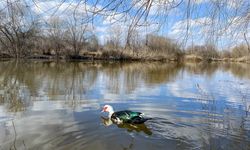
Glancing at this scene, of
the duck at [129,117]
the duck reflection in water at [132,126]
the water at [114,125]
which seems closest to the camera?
the water at [114,125]

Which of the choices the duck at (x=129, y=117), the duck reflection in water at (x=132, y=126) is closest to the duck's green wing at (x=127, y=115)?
the duck at (x=129, y=117)

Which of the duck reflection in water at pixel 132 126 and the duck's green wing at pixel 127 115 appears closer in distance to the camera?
the duck reflection in water at pixel 132 126

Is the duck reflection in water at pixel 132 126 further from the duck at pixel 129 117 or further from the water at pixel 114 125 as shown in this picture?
the duck at pixel 129 117

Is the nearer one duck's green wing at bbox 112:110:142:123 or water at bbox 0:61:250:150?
water at bbox 0:61:250:150

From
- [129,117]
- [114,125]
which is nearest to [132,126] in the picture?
[129,117]

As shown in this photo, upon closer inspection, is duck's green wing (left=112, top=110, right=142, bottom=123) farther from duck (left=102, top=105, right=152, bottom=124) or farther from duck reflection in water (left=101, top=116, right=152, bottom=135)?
duck reflection in water (left=101, top=116, right=152, bottom=135)

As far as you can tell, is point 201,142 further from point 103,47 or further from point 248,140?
point 103,47

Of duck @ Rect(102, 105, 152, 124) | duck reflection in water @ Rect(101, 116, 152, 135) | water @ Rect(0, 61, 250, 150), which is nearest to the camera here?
water @ Rect(0, 61, 250, 150)

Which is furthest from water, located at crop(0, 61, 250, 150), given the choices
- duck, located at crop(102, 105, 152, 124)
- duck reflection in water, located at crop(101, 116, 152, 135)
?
duck, located at crop(102, 105, 152, 124)

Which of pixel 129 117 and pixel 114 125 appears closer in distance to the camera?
pixel 129 117

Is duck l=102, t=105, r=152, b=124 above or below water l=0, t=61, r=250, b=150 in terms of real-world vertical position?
above

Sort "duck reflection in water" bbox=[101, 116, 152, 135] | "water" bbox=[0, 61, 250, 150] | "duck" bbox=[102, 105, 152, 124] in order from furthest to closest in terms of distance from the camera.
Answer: "duck" bbox=[102, 105, 152, 124], "duck reflection in water" bbox=[101, 116, 152, 135], "water" bbox=[0, 61, 250, 150]

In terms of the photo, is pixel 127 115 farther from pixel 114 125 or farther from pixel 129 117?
pixel 114 125

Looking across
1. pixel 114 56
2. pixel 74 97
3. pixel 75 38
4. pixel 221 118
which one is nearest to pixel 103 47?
pixel 114 56
